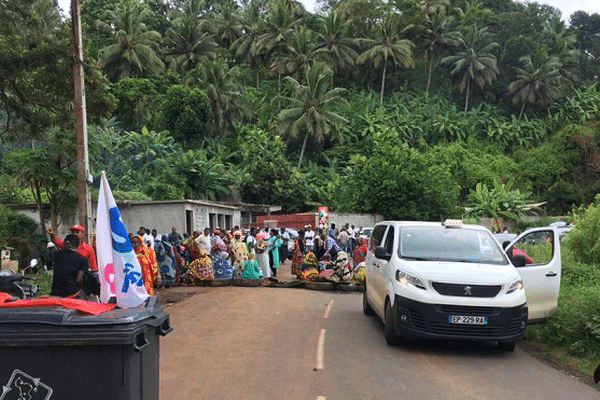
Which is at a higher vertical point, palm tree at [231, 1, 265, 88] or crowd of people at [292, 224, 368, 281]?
palm tree at [231, 1, 265, 88]

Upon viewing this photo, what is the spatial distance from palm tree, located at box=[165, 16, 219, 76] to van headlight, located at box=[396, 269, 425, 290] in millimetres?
49492

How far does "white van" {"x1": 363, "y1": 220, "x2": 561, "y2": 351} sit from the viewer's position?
8.34 m

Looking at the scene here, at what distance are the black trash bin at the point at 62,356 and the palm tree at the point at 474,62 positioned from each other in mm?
61454

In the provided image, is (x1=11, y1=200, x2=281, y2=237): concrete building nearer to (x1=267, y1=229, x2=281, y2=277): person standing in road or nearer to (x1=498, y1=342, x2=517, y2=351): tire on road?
(x1=267, y1=229, x2=281, y2=277): person standing in road

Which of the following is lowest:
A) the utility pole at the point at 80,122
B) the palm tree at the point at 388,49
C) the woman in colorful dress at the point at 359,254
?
the woman in colorful dress at the point at 359,254

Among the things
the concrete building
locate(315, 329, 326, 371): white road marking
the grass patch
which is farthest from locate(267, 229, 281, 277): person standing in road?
the grass patch

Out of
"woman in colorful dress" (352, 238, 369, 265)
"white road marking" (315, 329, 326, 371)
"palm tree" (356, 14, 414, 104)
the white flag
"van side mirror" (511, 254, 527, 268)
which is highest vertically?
"palm tree" (356, 14, 414, 104)

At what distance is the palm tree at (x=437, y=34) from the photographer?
6288 centimetres

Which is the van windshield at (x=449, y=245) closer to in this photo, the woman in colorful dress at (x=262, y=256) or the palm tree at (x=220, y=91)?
the woman in colorful dress at (x=262, y=256)

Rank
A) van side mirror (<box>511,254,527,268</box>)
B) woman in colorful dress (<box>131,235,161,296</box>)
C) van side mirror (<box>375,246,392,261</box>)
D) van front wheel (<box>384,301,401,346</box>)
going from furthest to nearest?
woman in colorful dress (<box>131,235,161,296</box>) < van side mirror (<box>375,246,392,261</box>) < van side mirror (<box>511,254,527,268</box>) < van front wheel (<box>384,301,401,346</box>)

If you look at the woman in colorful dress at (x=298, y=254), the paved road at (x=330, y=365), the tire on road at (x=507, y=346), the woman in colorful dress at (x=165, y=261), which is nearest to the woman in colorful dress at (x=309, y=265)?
the woman in colorful dress at (x=298, y=254)

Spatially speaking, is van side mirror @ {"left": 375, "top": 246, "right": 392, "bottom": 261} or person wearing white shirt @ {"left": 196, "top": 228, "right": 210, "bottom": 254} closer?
van side mirror @ {"left": 375, "top": 246, "right": 392, "bottom": 261}

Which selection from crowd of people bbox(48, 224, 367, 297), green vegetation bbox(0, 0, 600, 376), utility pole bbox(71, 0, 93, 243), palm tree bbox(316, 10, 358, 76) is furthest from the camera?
palm tree bbox(316, 10, 358, 76)

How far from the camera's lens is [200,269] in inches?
717
